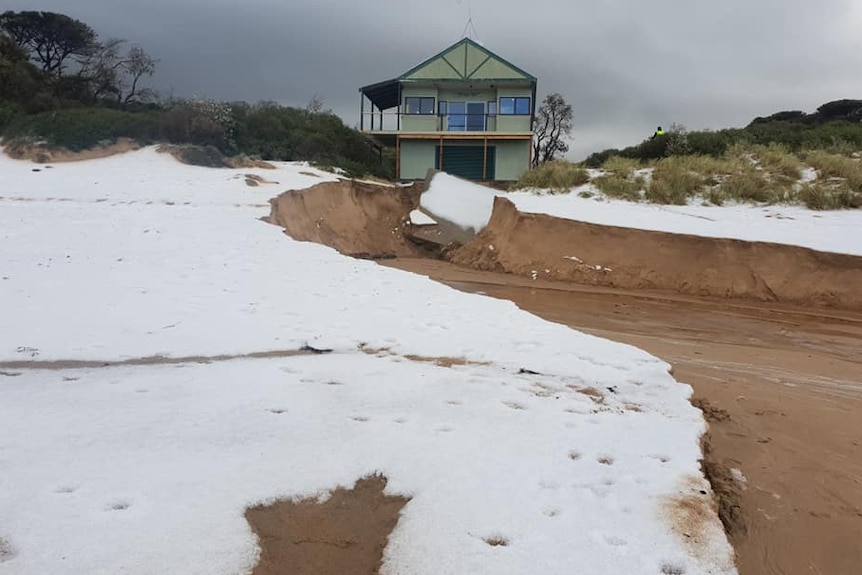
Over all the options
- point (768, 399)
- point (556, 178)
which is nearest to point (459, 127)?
point (556, 178)

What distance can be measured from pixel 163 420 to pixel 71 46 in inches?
1420

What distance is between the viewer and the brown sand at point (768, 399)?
308 centimetres

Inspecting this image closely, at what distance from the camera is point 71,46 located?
1283 inches

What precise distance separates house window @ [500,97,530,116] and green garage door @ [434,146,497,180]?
1889 mm

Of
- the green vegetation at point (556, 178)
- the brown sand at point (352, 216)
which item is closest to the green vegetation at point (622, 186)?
the green vegetation at point (556, 178)

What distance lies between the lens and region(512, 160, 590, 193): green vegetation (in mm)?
18078

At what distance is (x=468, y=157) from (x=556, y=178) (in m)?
13.6

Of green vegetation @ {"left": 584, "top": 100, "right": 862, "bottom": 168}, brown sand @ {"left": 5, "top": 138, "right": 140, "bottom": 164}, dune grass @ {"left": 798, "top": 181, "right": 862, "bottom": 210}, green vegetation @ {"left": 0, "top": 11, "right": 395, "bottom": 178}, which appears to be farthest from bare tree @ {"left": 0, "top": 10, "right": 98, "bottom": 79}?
dune grass @ {"left": 798, "top": 181, "right": 862, "bottom": 210}

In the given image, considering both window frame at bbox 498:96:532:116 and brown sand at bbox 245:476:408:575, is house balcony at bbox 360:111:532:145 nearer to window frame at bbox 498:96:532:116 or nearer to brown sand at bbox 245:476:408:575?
window frame at bbox 498:96:532:116

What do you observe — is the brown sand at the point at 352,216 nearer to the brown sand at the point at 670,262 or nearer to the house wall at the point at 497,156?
the brown sand at the point at 670,262

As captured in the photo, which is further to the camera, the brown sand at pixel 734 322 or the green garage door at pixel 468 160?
the green garage door at pixel 468 160

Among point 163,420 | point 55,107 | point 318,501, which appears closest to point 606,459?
point 318,501

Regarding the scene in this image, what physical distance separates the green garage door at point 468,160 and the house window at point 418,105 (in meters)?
2.04

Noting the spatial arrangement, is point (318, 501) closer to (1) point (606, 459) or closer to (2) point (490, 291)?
(1) point (606, 459)
